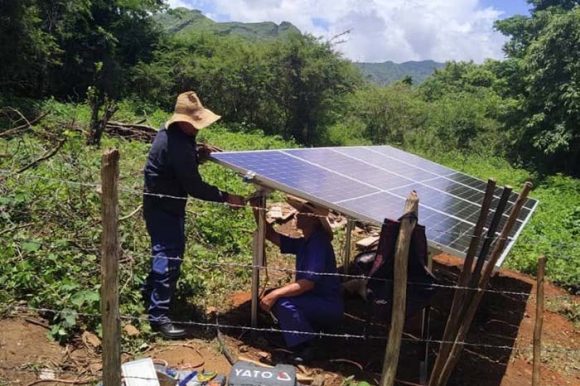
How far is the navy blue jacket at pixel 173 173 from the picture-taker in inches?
185

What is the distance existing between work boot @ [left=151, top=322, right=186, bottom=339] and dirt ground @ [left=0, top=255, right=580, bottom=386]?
7 cm

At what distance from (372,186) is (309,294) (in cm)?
138

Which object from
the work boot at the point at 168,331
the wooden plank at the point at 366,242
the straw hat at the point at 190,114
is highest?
the straw hat at the point at 190,114

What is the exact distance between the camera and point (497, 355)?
5.38 meters

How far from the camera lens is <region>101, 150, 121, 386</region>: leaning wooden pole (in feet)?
9.21

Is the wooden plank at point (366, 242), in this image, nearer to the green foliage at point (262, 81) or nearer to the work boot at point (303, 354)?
the work boot at point (303, 354)

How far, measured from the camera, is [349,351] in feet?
16.8

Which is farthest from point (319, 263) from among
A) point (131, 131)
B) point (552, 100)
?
point (552, 100)

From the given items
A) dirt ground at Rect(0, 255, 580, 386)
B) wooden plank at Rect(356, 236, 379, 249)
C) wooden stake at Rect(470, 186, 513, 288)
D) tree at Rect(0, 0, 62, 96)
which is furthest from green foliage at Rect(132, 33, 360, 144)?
wooden stake at Rect(470, 186, 513, 288)

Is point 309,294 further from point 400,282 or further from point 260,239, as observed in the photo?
point 400,282

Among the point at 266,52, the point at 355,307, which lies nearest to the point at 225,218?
the point at 355,307

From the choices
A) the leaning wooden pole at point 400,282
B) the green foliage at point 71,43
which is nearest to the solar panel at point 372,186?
the leaning wooden pole at point 400,282

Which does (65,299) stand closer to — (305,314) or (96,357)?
(96,357)

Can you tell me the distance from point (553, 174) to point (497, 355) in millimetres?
15316
